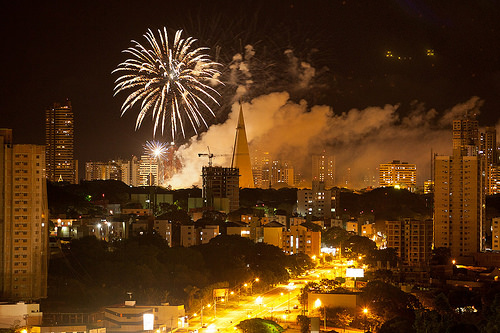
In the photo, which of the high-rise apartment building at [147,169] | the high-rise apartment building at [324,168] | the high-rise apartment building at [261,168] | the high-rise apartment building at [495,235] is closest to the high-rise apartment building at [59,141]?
the high-rise apartment building at [147,169]

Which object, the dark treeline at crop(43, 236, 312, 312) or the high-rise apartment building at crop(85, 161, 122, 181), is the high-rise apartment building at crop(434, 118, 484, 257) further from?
the high-rise apartment building at crop(85, 161, 122, 181)

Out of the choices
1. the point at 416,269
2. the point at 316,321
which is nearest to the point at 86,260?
the point at 316,321

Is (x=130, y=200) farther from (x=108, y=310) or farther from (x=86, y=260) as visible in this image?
(x=108, y=310)

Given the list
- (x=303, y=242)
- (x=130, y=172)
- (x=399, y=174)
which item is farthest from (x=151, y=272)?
(x=130, y=172)

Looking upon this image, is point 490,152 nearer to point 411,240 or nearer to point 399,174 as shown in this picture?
point 399,174

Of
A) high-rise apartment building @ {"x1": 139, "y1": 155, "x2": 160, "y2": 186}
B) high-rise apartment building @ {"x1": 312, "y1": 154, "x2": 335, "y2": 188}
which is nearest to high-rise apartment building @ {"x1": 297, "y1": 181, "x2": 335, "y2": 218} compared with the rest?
high-rise apartment building @ {"x1": 312, "y1": 154, "x2": 335, "y2": 188}
